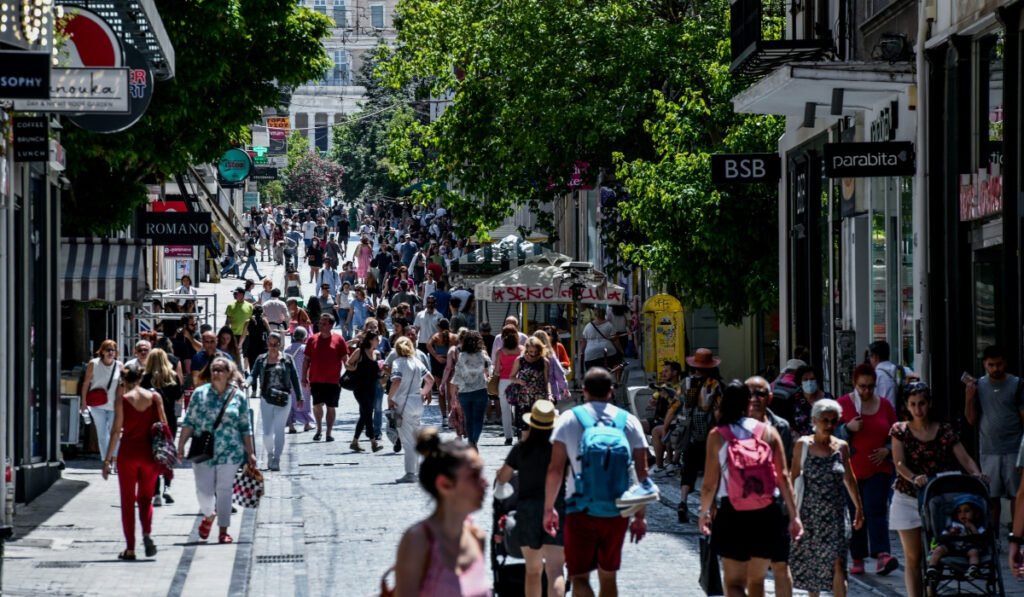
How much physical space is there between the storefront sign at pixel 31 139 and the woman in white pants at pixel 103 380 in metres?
4.35

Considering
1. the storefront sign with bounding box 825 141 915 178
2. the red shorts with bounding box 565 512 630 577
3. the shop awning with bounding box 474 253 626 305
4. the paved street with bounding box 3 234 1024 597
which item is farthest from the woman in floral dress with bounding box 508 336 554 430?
the red shorts with bounding box 565 512 630 577

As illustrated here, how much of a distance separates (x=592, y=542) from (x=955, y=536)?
238cm

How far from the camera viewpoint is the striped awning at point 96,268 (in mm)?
21156

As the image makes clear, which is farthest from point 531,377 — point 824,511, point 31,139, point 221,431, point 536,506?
point 536,506

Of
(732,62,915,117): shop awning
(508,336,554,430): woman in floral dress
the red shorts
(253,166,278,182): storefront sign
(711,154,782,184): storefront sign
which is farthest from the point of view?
(253,166,278,182): storefront sign

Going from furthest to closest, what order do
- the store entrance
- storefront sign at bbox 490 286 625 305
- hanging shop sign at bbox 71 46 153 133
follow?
storefront sign at bbox 490 286 625 305 < the store entrance < hanging shop sign at bbox 71 46 153 133

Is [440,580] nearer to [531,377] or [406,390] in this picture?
[531,377]

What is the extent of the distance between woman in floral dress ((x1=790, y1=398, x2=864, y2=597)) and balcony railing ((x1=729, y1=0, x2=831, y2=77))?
9878 mm

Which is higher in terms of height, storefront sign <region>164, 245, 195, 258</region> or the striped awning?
storefront sign <region>164, 245, 195, 258</region>

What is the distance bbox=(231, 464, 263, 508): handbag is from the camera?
582 inches

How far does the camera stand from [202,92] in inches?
894

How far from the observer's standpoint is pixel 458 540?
20.6 feet

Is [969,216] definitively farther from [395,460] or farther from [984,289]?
[395,460]

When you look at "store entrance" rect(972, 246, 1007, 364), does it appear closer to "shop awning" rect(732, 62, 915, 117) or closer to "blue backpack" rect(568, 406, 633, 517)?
"shop awning" rect(732, 62, 915, 117)
